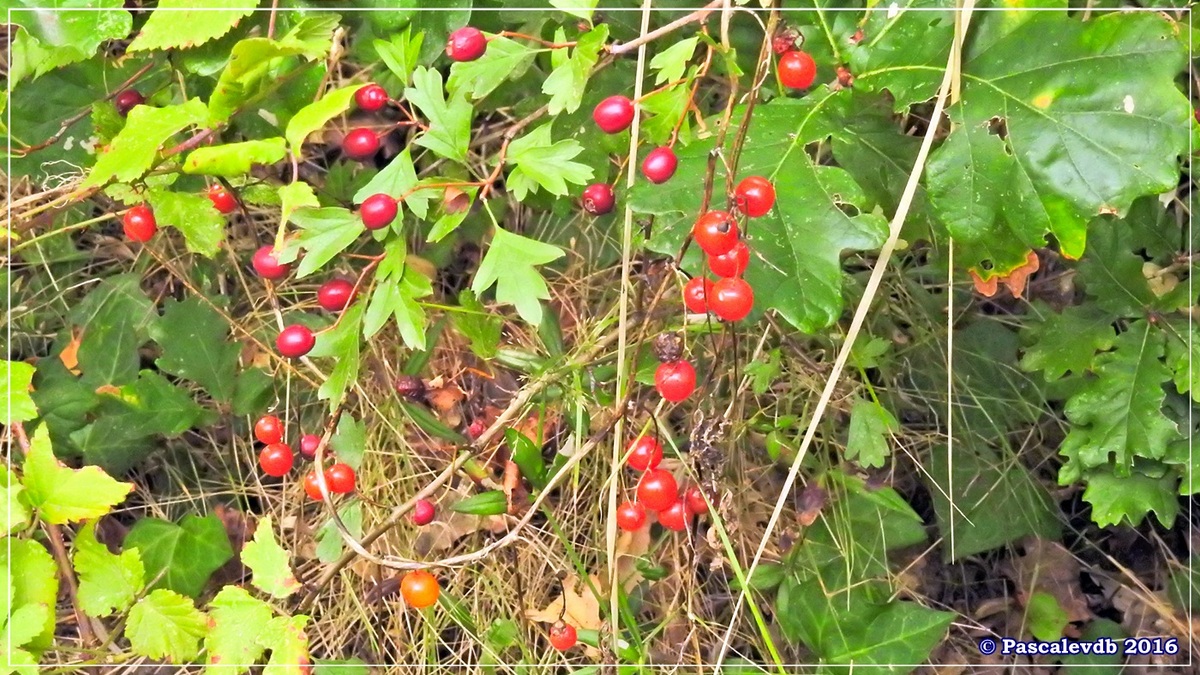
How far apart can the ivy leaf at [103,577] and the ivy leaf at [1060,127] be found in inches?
51.9

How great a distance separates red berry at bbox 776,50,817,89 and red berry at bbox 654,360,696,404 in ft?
1.19

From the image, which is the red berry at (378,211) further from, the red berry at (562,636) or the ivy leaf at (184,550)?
the ivy leaf at (184,550)

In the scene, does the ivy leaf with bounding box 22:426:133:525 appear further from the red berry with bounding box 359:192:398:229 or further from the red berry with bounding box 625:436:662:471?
the red berry with bounding box 625:436:662:471

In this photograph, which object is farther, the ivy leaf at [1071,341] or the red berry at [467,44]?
the ivy leaf at [1071,341]

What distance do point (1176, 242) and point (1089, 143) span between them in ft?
1.32

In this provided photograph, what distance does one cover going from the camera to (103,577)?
141 cm

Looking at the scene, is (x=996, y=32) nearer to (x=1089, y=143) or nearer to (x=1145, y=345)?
(x=1089, y=143)

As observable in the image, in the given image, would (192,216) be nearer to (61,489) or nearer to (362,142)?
(362,142)

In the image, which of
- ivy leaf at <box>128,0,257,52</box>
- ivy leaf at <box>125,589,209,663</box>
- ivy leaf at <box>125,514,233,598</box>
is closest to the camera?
ivy leaf at <box>128,0,257,52</box>

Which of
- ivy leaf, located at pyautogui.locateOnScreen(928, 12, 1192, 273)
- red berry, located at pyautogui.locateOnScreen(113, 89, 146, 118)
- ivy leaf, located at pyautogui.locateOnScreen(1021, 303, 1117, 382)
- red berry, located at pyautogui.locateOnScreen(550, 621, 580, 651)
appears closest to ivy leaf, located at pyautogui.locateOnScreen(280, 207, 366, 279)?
red berry, located at pyautogui.locateOnScreen(113, 89, 146, 118)

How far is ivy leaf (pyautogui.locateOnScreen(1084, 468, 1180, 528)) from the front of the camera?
1.30m

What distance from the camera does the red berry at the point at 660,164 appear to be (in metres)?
1.01

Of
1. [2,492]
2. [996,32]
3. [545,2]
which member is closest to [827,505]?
[996,32]

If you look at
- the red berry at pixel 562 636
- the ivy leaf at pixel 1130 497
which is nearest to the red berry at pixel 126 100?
the red berry at pixel 562 636
